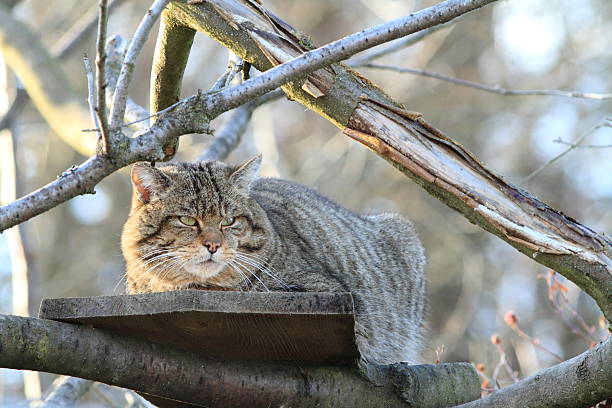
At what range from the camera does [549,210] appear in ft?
8.71

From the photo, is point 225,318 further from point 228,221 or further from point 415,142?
point 228,221

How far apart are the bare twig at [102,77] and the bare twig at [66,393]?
2128 mm

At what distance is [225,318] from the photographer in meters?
2.49

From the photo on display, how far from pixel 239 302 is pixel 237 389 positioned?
370 millimetres

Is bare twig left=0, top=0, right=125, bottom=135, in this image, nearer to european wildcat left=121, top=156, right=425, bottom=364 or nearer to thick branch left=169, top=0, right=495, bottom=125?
european wildcat left=121, top=156, right=425, bottom=364

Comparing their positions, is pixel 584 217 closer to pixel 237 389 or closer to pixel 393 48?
pixel 393 48

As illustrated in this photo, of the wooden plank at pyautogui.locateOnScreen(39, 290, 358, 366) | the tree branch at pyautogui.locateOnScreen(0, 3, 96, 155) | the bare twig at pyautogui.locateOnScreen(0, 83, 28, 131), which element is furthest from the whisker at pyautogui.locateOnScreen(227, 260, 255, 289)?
the bare twig at pyautogui.locateOnScreen(0, 83, 28, 131)

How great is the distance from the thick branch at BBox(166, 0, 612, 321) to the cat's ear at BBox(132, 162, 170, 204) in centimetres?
69

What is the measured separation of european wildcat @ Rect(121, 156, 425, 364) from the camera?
342cm

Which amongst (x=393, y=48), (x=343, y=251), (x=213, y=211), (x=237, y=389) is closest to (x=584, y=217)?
(x=393, y=48)

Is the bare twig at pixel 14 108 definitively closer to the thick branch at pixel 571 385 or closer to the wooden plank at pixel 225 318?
the wooden plank at pixel 225 318

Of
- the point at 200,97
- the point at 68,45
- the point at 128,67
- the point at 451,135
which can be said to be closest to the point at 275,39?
the point at 200,97

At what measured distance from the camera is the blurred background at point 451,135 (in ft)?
30.2

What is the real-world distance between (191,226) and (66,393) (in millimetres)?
1253
